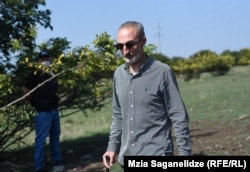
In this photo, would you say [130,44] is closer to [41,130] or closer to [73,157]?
[41,130]

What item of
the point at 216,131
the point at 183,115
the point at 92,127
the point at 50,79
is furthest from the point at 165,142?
the point at 92,127

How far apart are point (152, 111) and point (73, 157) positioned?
6.60 meters

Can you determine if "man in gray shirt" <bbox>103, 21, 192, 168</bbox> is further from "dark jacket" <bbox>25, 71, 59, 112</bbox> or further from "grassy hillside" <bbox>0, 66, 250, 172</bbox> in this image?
"grassy hillside" <bbox>0, 66, 250, 172</bbox>

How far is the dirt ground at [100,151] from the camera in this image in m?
8.86

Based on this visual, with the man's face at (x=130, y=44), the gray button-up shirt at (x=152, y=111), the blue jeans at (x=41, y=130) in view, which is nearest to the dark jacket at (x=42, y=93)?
the blue jeans at (x=41, y=130)

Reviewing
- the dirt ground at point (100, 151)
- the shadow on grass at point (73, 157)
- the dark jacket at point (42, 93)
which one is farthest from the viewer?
the shadow on grass at point (73, 157)

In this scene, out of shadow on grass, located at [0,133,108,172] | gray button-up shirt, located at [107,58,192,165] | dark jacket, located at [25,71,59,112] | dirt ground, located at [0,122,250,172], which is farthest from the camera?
shadow on grass, located at [0,133,108,172]

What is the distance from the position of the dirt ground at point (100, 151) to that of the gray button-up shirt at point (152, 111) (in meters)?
4.64

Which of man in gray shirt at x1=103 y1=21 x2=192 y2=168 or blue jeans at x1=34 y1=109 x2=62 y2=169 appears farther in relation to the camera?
blue jeans at x1=34 y1=109 x2=62 y2=169

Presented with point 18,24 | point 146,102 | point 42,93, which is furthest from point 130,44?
point 18,24

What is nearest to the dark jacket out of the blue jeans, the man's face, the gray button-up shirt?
the blue jeans

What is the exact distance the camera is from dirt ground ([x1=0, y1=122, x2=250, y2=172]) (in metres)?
8.86

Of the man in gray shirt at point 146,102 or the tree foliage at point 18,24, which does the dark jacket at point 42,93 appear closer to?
the tree foliage at point 18,24

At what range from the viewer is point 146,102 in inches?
150
